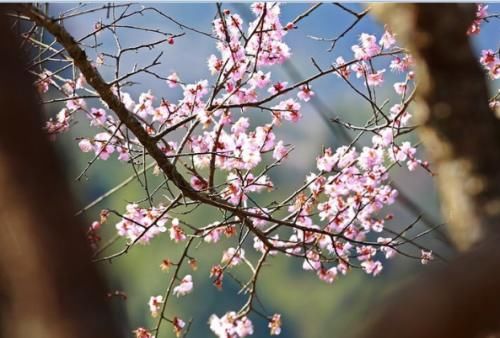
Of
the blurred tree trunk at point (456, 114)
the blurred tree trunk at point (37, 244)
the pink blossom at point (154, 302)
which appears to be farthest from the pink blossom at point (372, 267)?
the blurred tree trunk at point (37, 244)

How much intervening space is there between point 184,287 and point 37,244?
2493mm

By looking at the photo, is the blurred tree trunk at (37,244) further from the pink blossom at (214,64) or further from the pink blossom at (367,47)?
the pink blossom at (367,47)

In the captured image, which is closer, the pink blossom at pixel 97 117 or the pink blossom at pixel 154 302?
the pink blossom at pixel 97 117

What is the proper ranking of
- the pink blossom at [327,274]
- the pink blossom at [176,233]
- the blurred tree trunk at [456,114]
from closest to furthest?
the blurred tree trunk at [456,114] → the pink blossom at [176,233] → the pink blossom at [327,274]

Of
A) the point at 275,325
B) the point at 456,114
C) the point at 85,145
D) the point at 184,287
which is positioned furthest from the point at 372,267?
the point at 456,114

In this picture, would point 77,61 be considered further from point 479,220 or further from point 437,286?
→ point 437,286

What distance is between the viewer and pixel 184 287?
288 cm

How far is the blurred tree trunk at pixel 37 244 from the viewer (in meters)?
0.43

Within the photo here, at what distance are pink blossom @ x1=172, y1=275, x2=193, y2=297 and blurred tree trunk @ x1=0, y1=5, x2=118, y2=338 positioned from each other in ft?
8.15

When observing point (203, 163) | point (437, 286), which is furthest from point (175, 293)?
point (437, 286)

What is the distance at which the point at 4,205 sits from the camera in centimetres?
45

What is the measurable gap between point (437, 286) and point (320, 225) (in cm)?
264

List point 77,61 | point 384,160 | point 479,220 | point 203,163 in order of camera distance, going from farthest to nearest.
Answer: point 384,160
point 203,163
point 77,61
point 479,220

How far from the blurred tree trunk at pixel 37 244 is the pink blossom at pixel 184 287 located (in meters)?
2.48
